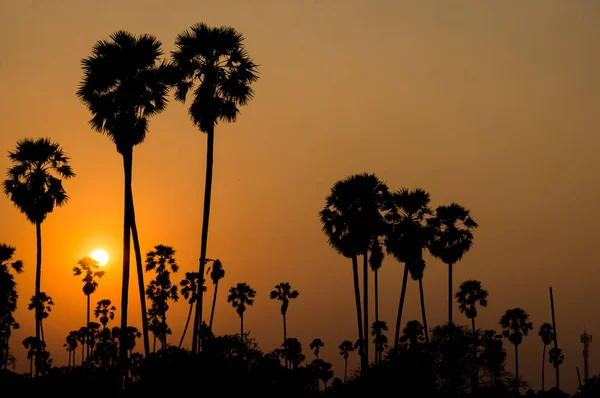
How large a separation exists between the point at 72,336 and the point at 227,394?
360 ft

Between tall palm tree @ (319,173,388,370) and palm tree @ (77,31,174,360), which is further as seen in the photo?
tall palm tree @ (319,173,388,370)

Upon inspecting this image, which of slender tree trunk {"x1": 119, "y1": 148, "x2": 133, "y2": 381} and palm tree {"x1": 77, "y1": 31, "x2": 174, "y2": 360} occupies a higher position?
palm tree {"x1": 77, "y1": 31, "x2": 174, "y2": 360}

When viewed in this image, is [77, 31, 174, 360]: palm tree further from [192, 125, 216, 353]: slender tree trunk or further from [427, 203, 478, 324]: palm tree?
[427, 203, 478, 324]: palm tree

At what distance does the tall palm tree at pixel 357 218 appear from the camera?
5903 cm

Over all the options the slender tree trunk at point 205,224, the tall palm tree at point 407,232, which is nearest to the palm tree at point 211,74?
the slender tree trunk at point 205,224

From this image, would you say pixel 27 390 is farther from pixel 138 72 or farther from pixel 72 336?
pixel 72 336

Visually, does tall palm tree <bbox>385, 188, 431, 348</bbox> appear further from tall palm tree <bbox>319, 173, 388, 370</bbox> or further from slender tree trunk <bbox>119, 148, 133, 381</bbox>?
slender tree trunk <bbox>119, 148, 133, 381</bbox>

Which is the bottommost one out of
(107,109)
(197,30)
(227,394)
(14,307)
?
(227,394)

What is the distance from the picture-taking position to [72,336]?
140500 millimetres

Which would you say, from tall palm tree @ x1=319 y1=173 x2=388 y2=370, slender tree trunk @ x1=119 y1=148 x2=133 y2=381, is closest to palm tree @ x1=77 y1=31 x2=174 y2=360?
slender tree trunk @ x1=119 y1=148 x2=133 y2=381

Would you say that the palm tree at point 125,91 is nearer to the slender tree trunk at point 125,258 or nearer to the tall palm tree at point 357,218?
the slender tree trunk at point 125,258

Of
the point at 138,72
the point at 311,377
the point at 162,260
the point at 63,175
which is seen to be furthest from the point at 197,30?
the point at 162,260

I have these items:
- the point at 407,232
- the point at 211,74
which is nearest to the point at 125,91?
the point at 211,74

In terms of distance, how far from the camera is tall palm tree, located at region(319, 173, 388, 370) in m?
59.0
